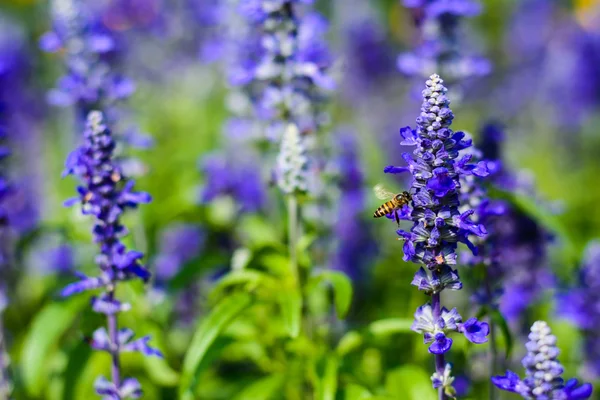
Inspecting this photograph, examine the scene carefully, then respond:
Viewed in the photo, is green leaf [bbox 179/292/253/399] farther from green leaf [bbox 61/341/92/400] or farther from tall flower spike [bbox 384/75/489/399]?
tall flower spike [bbox 384/75/489/399]

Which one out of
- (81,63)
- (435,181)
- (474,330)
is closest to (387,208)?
(435,181)

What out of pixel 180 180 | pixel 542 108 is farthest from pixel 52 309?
pixel 542 108

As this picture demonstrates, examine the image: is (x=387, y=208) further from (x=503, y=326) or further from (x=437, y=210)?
(x=503, y=326)

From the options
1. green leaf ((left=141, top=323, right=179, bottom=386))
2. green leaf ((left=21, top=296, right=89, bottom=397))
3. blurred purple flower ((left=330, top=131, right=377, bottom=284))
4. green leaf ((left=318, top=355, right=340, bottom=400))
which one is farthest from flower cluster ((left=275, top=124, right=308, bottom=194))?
blurred purple flower ((left=330, top=131, right=377, bottom=284))

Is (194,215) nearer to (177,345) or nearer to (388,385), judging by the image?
(177,345)

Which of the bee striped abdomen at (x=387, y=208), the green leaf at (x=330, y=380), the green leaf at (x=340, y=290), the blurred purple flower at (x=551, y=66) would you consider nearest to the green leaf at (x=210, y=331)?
the green leaf at (x=340, y=290)
